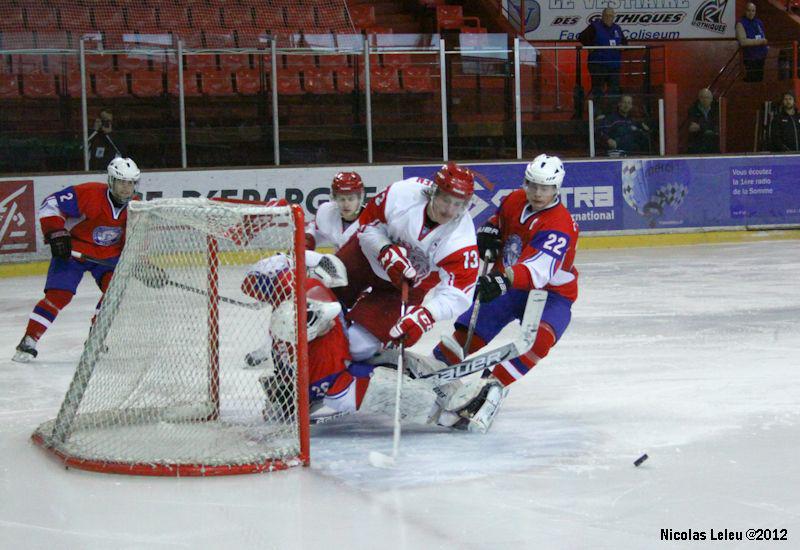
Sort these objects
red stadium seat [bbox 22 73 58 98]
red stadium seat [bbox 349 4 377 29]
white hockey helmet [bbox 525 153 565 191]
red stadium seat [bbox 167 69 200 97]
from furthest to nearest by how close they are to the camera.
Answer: red stadium seat [bbox 349 4 377 29]
red stadium seat [bbox 167 69 200 97]
red stadium seat [bbox 22 73 58 98]
white hockey helmet [bbox 525 153 565 191]

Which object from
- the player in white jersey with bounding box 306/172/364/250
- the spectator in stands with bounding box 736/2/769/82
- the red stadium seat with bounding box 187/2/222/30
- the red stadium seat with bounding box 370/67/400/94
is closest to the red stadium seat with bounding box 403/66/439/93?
the red stadium seat with bounding box 370/67/400/94

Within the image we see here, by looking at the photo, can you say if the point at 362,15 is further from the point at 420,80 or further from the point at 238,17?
the point at 420,80

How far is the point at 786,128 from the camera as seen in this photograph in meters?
11.2

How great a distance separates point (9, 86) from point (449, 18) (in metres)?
5.45

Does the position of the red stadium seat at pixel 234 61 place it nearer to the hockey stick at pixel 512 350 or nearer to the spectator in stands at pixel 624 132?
the spectator in stands at pixel 624 132

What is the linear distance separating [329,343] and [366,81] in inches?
245

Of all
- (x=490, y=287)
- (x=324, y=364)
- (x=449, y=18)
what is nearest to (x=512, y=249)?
(x=490, y=287)

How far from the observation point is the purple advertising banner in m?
10.3

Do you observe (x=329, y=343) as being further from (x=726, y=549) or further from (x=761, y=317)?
(x=761, y=317)

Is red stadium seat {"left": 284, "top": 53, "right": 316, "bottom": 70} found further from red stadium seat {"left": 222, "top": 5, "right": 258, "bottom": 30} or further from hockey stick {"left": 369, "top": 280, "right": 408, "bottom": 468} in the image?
hockey stick {"left": 369, "top": 280, "right": 408, "bottom": 468}

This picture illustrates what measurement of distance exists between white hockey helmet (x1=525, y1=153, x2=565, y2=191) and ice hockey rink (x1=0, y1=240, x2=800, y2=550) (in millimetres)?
880

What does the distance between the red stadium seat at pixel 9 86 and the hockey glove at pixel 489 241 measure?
5723 millimetres

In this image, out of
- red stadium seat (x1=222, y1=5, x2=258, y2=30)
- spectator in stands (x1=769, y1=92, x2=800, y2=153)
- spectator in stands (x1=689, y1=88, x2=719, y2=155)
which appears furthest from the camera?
spectator in stands (x1=769, y1=92, x2=800, y2=153)

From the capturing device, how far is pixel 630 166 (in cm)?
1059
